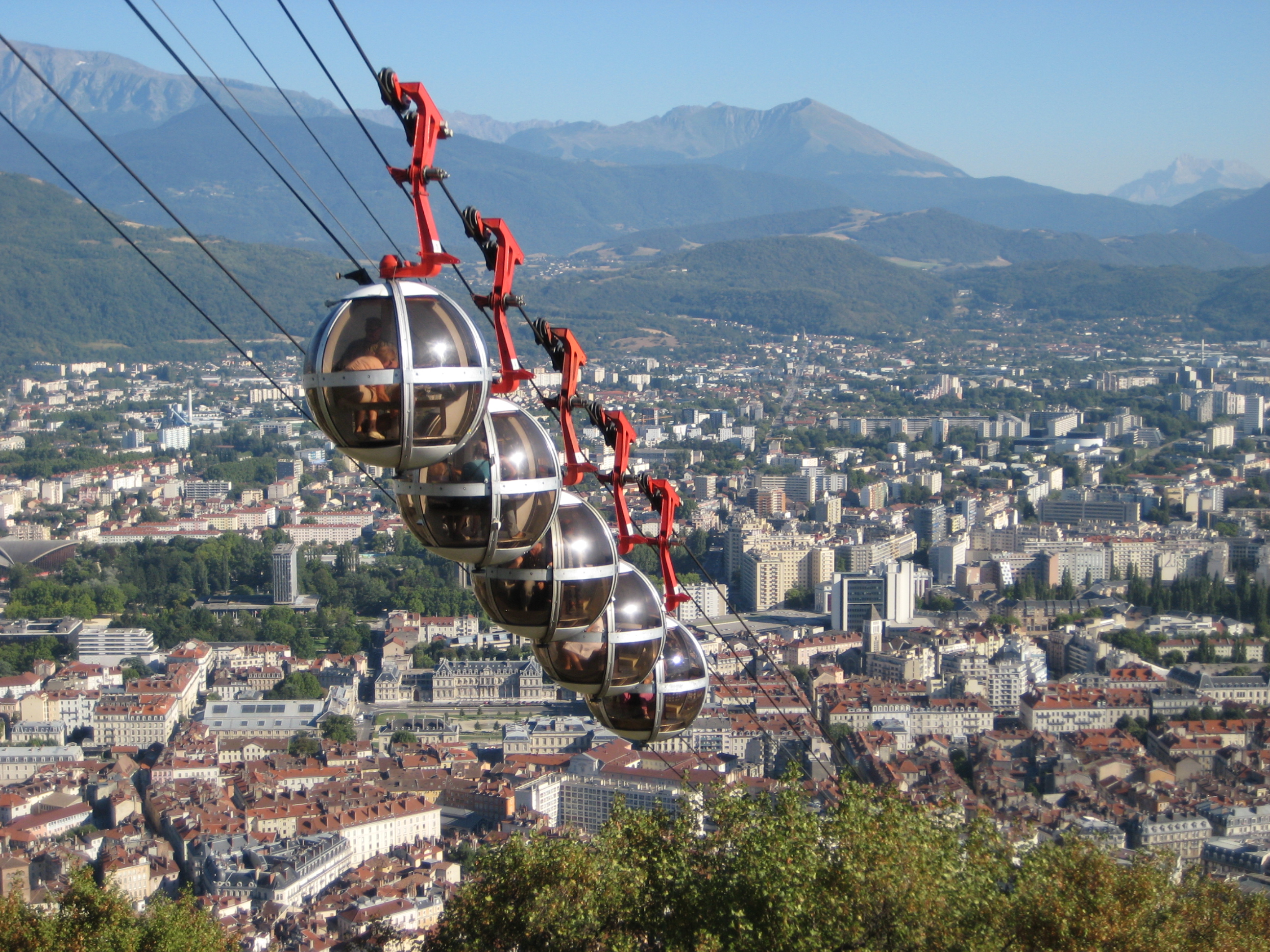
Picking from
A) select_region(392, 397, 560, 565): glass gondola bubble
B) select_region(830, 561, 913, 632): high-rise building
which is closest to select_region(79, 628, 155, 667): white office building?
select_region(830, 561, 913, 632): high-rise building

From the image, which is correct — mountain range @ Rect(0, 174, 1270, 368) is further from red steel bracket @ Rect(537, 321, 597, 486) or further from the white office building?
red steel bracket @ Rect(537, 321, 597, 486)

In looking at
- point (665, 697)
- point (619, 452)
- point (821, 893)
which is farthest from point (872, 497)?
point (619, 452)

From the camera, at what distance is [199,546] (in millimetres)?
44312

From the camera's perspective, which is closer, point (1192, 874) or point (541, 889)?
point (541, 889)

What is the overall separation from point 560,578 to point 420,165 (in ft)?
4.11

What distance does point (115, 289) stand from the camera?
356 ft

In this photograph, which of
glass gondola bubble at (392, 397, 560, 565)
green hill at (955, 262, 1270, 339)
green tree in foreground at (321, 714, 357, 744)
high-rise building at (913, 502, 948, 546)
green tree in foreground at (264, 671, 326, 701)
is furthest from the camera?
green hill at (955, 262, 1270, 339)

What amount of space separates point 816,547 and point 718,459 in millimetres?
21181

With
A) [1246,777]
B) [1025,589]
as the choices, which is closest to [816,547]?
[1025,589]

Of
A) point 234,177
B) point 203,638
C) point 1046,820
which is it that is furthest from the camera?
point 234,177

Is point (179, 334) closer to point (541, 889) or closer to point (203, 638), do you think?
point (203, 638)

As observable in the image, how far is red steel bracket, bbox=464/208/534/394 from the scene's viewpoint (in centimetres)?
421

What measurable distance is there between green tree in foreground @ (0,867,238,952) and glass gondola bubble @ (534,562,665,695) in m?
4.69

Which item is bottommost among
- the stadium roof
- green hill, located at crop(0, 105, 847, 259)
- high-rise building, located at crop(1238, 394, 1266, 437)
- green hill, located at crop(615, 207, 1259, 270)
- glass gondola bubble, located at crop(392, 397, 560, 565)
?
the stadium roof
